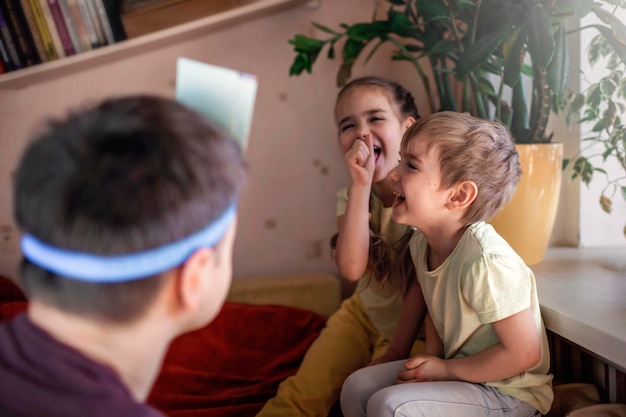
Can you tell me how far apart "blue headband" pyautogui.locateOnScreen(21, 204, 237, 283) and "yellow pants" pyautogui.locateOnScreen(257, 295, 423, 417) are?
81cm

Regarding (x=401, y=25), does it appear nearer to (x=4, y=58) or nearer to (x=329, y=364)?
(x=329, y=364)

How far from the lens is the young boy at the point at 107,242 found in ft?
1.68

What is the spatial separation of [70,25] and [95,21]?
0.07 meters

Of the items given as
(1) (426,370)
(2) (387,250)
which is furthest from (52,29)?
(1) (426,370)

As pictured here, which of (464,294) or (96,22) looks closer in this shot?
(464,294)

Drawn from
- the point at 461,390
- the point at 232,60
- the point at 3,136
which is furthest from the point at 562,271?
the point at 3,136

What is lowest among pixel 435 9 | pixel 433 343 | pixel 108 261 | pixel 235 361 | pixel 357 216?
pixel 235 361

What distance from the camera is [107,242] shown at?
1.69 feet

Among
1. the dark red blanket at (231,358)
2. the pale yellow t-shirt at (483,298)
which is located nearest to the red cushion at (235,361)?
the dark red blanket at (231,358)

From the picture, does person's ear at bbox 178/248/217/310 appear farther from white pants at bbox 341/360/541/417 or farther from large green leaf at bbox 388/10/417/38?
large green leaf at bbox 388/10/417/38

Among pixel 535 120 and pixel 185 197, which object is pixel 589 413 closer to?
pixel 535 120

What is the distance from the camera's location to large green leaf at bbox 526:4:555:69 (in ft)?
3.53

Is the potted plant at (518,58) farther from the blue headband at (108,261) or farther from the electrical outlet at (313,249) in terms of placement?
the blue headband at (108,261)

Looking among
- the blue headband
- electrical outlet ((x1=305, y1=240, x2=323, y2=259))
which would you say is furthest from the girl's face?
the blue headband
